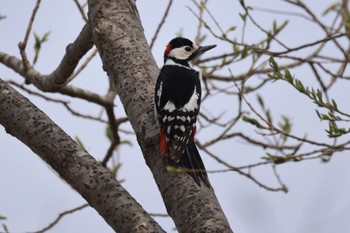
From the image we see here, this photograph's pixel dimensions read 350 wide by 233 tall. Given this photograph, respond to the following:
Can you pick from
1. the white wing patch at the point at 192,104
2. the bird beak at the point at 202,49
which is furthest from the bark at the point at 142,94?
the bird beak at the point at 202,49

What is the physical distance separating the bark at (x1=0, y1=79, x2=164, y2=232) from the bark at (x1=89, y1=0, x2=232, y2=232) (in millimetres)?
204

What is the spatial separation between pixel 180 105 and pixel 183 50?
3.10ft

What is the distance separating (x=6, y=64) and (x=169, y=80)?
1110mm

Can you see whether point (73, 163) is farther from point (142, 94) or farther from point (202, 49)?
point (202, 49)

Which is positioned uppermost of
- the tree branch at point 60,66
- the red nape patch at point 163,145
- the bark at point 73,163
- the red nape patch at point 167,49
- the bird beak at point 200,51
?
the red nape patch at point 167,49

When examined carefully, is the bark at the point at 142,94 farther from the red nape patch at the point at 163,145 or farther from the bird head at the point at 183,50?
the bird head at the point at 183,50

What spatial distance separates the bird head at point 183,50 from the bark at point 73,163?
1.83 meters

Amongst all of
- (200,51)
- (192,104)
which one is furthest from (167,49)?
(192,104)

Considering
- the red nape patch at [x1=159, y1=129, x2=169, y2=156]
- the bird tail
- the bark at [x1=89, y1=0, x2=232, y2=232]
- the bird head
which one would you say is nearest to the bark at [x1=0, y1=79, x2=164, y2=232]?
the bark at [x1=89, y1=0, x2=232, y2=232]

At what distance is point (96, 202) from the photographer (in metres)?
2.71

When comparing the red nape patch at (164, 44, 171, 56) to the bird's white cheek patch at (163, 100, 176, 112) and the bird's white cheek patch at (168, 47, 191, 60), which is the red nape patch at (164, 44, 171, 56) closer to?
the bird's white cheek patch at (168, 47, 191, 60)

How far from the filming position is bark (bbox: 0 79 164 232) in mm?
2617

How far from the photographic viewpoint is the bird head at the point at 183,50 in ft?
15.5

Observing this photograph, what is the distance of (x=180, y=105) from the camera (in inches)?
154
